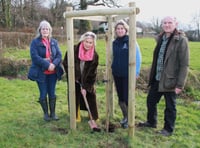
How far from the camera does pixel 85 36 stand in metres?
4.68

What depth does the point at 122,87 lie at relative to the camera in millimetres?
4902

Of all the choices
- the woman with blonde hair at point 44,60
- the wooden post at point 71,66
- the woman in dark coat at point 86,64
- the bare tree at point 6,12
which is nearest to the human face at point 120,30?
the woman in dark coat at point 86,64

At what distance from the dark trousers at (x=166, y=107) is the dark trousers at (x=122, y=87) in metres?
0.45

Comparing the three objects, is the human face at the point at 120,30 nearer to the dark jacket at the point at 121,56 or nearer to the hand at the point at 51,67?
the dark jacket at the point at 121,56

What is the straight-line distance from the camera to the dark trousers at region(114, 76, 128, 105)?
476 cm

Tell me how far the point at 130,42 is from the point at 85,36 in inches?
34.0

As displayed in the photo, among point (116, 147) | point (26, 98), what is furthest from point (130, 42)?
point (26, 98)

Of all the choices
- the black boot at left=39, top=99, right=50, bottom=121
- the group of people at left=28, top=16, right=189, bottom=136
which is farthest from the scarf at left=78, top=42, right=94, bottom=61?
the black boot at left=39, top=99, right=50, bottom=121

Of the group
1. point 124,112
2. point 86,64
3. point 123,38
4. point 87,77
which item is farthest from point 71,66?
point 124,112

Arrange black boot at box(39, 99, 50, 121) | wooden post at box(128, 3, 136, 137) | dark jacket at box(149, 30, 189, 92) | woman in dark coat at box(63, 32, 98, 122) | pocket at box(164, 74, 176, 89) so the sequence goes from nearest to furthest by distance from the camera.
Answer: wooden post at box(128, 3, 136, 137), dark jacket at box(149, 30, 189, 92), pocket at box(164, 74, 176, 89), woman in dark coat at box(63, 32, 98, 122), black boot at box(39, 99, 50, 121)

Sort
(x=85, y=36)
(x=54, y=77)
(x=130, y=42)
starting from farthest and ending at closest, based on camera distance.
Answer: (x=54, y=77)
(x=85, y=36)
(x=130, y=42)

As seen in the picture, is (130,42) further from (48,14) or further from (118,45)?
(48,14)

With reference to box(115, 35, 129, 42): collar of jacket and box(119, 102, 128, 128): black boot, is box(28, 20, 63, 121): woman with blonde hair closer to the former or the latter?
box(115, 35, 129, 42): collar of jacket

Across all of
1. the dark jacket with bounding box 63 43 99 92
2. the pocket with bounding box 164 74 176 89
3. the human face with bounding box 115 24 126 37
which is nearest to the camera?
the pocket with bounding box 164 74 176 89
